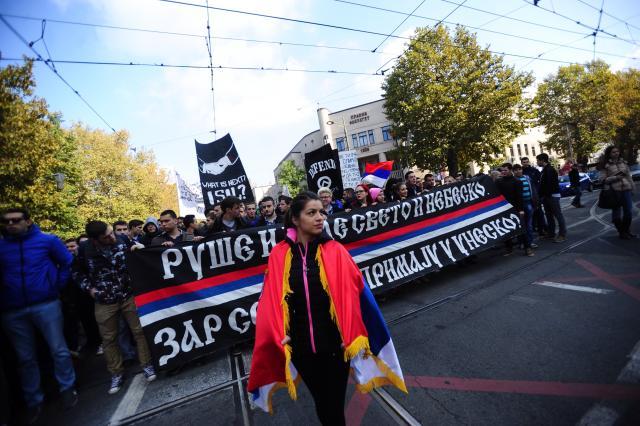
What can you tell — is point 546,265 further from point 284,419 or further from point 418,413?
point 284,419

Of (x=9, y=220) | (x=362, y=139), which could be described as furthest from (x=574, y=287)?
(x=362, y=139)

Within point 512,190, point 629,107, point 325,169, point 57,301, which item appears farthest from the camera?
point 629,107

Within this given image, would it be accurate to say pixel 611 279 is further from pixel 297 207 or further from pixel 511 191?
pixel 297 207

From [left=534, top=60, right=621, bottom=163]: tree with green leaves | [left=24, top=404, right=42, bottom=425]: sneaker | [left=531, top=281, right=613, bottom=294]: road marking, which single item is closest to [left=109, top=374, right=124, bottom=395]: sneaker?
[left=24, top=404, right=42, bottom=425]: sneaker

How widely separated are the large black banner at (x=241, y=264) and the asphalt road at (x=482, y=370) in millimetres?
363

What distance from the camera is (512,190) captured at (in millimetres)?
6672

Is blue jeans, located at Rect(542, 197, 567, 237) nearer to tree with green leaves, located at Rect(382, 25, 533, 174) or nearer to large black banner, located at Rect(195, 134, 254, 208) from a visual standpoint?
large black banner, located at Rect(195, 134, 254, 208)

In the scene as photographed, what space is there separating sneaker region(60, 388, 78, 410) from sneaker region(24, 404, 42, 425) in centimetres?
22

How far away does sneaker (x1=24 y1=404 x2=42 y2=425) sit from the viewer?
3219mm

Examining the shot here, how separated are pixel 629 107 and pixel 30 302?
50.4m

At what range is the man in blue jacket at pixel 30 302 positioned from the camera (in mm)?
3250

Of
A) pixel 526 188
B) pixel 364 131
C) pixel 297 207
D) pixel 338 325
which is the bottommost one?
pixel 338 325

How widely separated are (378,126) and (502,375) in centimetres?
4016

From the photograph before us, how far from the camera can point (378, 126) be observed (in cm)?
4031
